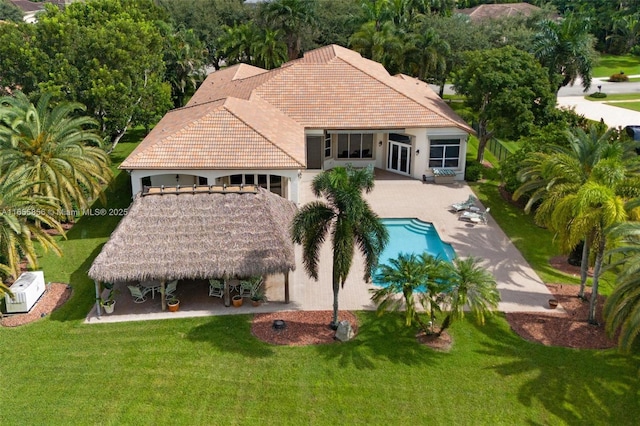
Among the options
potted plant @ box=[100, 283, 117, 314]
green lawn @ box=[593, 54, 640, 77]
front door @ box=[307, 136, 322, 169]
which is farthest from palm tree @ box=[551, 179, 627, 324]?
green lawn @ box=[593, 54, 640, 77]

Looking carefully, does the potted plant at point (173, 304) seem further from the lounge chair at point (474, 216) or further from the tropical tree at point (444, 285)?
the lounge chair at point (474, 216)

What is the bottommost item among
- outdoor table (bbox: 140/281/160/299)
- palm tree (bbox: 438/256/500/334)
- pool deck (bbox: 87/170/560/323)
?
pool deck (bbox: 87/170/560/323)

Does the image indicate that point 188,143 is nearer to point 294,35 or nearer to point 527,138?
point 527,138

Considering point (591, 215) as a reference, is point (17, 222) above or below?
below

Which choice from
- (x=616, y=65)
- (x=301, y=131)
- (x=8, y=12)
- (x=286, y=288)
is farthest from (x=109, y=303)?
(x=8, y=12)

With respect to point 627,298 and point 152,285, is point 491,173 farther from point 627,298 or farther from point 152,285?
point 152,285

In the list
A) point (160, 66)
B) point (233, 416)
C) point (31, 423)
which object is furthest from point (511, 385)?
point (160, 66)

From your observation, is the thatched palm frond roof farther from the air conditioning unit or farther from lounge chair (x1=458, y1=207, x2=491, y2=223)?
lounge chair (x1=458, y1=207, x2=491, y2=223)

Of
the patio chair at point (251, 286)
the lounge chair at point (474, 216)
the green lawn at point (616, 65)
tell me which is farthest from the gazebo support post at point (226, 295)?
the green lawn at point (616, 65)

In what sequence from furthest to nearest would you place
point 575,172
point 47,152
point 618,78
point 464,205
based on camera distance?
1. point 618,78
2. point 464,205
3. point 47,152
4. point 575,172
